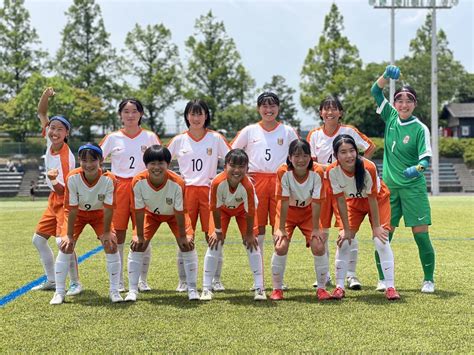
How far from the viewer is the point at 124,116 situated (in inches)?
241

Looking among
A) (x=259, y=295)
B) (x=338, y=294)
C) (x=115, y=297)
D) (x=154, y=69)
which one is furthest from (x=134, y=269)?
(x=154, y=69)

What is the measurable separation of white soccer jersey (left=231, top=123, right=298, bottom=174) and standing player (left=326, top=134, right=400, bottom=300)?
2.40 feet

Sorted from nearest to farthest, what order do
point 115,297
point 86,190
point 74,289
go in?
point 115,297 → point 86,190 → point 74,289

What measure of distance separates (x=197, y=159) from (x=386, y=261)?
2.31 metres

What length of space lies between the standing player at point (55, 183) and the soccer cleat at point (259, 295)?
198cm

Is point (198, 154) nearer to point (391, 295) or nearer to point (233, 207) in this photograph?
point (233, 207)

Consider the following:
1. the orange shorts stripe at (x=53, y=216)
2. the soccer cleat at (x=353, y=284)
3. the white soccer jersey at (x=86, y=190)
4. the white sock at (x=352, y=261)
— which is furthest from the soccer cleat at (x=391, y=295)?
the orange shorts stripe at (x=53, y=216)

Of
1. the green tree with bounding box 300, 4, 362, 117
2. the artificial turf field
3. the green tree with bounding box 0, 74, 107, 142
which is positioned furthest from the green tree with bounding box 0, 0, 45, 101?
the artificial turf field

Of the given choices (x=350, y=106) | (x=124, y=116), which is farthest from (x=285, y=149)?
(x=350, y=106)

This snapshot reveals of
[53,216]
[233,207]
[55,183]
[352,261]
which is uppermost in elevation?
[55,183]

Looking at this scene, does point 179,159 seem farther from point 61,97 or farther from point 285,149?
point 61,97

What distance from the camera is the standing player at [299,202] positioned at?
5.33 metres

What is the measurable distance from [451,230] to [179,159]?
806cm

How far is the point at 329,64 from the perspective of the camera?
151ft
